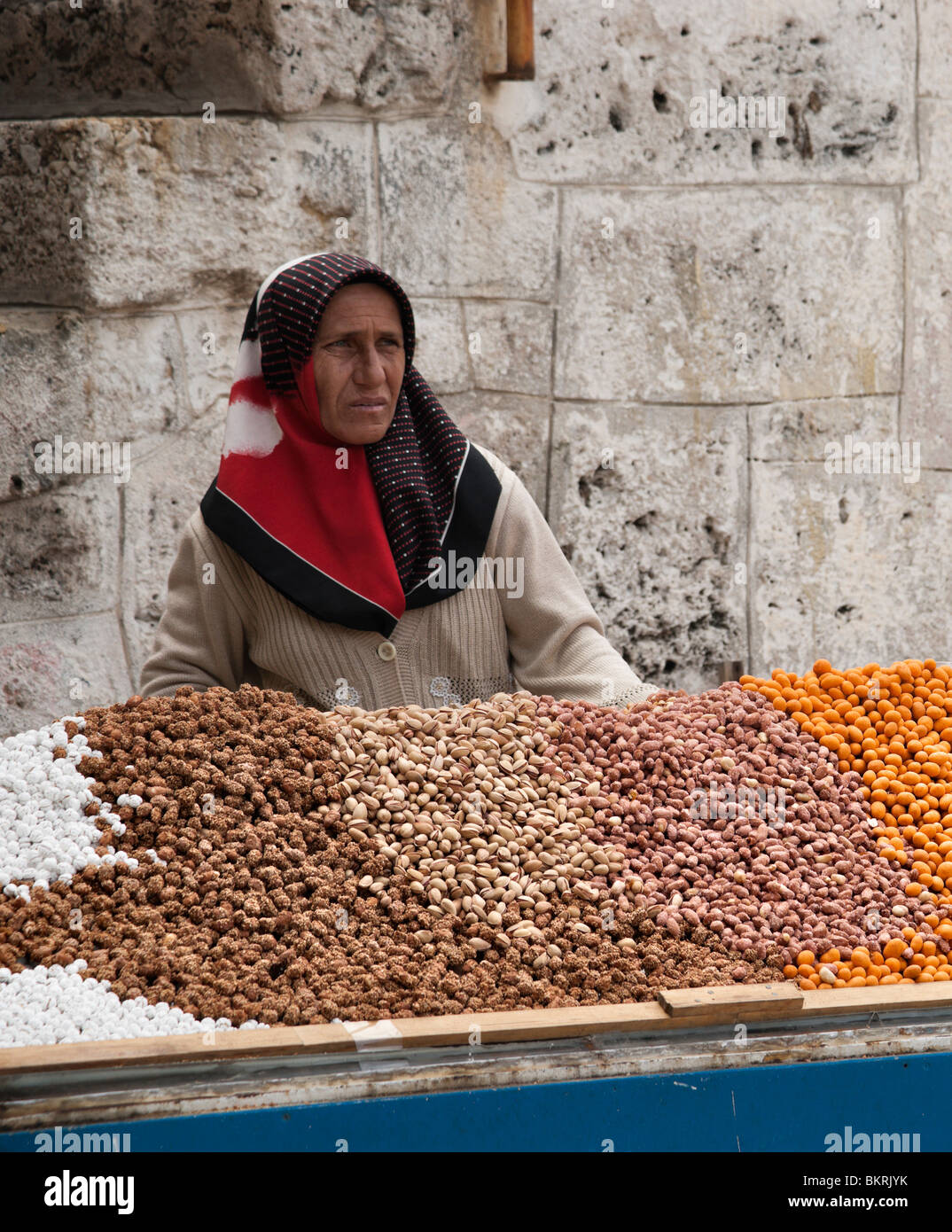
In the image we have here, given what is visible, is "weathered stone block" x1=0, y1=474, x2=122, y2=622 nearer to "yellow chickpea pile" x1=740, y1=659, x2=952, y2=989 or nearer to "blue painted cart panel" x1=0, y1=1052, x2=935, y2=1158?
"yellow chickpea pile" x1=740, y1=659, x2=952, y2=989

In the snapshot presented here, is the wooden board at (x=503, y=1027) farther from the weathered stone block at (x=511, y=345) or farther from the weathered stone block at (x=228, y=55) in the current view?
the weathered stone block at (x=228, y=55)

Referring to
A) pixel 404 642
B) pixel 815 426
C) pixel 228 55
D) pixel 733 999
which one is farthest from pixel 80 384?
pixel 733 999

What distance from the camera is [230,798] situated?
69.4 inches

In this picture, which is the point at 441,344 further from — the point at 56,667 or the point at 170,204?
the point at 56,667

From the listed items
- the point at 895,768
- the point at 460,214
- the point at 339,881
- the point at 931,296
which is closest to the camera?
the point at 339,881

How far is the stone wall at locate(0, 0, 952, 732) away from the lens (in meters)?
3.07

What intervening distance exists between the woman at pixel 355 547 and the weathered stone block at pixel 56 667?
2.65 feet

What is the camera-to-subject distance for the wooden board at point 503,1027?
4.27 ft

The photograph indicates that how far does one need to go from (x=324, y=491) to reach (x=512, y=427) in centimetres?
115

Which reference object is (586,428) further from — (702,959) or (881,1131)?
(881,1131)

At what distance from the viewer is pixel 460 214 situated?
328 cm

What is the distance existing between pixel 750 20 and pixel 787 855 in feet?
8.44

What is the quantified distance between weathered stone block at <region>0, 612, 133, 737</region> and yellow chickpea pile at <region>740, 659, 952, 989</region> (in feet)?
5.64

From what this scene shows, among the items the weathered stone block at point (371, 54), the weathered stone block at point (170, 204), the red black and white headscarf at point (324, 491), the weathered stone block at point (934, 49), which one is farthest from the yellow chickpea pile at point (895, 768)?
the weathered stone block at point (934, 49)
